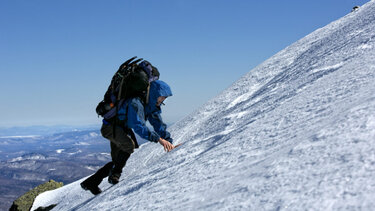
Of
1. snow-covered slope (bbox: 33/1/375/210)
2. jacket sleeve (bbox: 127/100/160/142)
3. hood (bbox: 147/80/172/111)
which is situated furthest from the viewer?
hood (bbox: 147/80/172/111)

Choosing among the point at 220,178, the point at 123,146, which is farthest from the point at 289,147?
the point at 123,146

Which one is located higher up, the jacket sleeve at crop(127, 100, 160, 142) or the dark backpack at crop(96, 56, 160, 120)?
the dark backpack at crop(96, 56, 160, 120)

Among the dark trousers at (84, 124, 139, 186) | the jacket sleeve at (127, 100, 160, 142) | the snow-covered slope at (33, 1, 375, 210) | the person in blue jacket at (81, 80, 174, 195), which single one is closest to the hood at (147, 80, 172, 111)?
the person in blue jacket at (81, 80, 174, 195)

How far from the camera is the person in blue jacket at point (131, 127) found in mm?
4547

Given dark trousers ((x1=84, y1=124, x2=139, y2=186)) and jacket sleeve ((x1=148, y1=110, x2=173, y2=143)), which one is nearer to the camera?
dark trousers ((x1=84, y1=124, x2=139, y2=186))

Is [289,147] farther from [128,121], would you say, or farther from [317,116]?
[128,121]

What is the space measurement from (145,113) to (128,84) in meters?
0.70

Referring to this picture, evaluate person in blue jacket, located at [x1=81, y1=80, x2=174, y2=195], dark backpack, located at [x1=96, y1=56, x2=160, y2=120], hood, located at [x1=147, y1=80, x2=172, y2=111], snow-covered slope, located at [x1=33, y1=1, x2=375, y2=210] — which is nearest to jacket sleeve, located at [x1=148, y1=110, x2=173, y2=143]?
person in blue jacket, located at [x1=81, y1=80, x2=174, y2=195]

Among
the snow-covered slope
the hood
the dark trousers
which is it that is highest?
the hood

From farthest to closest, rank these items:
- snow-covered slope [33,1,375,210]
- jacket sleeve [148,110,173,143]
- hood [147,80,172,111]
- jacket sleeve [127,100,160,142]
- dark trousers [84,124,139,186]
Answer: jacket sleeve [148,110,173,143] < dark trousers [84,124,139,186] < hood [147,80,172,111] < jacket sleeve [127,100,160,142] < snow-covered slope [33,1,375,210]

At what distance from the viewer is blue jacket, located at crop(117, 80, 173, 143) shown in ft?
14.8

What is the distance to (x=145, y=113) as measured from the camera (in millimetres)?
5035

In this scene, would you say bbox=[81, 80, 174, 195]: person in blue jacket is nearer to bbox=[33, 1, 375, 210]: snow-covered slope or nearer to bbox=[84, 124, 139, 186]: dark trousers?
bbox=[84, 124, 139, 186]: dark trousers

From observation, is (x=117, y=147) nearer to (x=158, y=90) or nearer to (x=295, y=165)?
(x=158, y=90)
